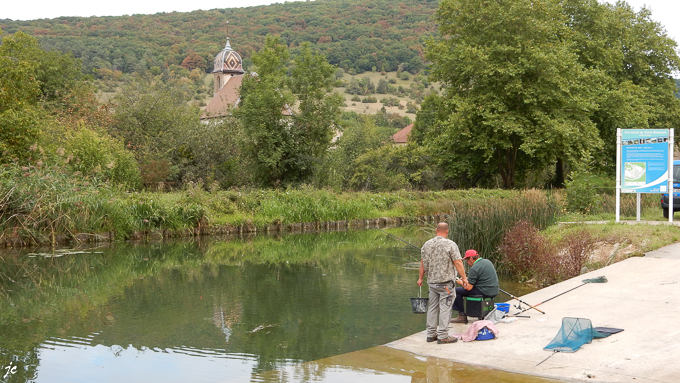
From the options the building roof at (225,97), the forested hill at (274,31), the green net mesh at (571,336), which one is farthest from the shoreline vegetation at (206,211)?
the forested hill at (274,31)

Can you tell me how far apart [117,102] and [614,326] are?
111 ft

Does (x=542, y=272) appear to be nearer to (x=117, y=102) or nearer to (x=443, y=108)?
(x=443, y=108)

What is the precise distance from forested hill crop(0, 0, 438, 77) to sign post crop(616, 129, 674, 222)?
92333 mm

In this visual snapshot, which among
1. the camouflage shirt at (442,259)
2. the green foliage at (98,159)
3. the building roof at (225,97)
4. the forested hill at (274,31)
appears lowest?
the camouflage shirt at (442,259)

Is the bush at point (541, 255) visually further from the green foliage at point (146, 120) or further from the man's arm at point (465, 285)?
the green foliage at point (146, 120)

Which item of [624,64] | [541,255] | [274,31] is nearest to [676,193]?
[541,255]

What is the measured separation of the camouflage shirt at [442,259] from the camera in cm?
679

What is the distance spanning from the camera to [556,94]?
26625 millimetres

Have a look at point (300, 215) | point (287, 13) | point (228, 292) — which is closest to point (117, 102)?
point (300, 215)

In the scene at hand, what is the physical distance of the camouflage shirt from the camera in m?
6.79

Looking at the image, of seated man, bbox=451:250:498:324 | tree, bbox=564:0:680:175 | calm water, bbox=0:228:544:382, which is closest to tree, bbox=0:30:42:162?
calm water, bbox=0:228:544:382

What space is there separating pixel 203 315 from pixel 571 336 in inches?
197

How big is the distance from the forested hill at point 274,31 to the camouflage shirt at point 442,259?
9802 cm

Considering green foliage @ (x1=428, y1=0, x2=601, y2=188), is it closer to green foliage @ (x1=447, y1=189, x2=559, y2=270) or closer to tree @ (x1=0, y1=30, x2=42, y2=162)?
green foliage @ (x1=447, y1=189, x2=559, y2=270)
